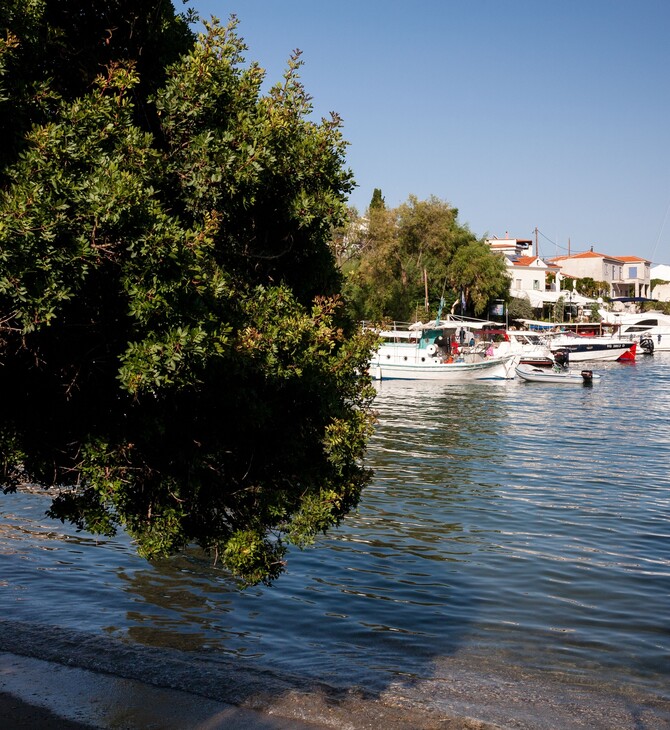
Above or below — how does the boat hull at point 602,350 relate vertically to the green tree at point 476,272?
below

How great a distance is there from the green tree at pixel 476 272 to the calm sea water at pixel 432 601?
66254 millimetres

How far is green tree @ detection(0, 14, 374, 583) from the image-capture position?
22.6ft

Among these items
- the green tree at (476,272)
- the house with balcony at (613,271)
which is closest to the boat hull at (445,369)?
the green tree at (476,272)

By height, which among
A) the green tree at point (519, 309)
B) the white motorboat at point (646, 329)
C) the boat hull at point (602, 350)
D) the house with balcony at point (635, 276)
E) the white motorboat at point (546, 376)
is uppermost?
the house with balcony at point (635, 276)

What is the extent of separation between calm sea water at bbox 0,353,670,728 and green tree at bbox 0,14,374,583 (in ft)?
11.6

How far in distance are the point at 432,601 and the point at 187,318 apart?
9759 millimetres

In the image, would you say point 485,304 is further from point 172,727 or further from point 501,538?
point 172,727

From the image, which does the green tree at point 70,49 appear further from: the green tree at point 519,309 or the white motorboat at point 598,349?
the green tree at point 519,309

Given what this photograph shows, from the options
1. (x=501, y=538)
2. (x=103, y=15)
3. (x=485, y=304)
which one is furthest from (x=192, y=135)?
(x=485, y=304)

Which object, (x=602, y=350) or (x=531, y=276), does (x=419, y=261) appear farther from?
(x=531, y=276)

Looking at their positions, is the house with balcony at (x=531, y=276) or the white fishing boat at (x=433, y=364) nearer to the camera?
the white fishing boat at (x=433, y=364)

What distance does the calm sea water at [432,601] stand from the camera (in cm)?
1162

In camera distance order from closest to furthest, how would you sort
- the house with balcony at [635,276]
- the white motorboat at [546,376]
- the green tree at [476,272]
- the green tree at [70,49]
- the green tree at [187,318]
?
the green tree at [187,318], the green tree at [70,49], the white motorboat at [546,376], the green tree at [476,272], the house with balcony at [635,276]

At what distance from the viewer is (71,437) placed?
26.5ft
